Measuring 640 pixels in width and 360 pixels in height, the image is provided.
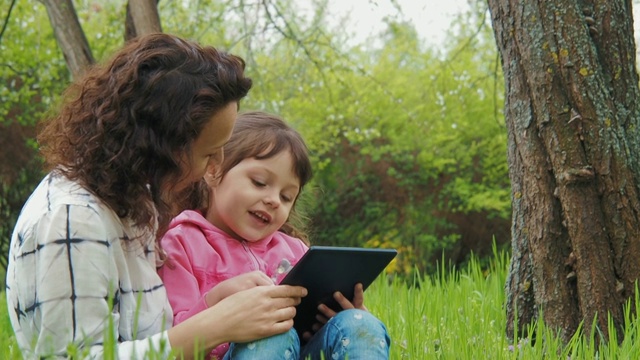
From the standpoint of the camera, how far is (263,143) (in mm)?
2479

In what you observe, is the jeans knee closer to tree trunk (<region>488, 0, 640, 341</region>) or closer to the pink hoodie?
the pink hoodie

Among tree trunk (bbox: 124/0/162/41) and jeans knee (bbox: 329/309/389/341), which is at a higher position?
tree trunk (bbox: 124/0/162/41)

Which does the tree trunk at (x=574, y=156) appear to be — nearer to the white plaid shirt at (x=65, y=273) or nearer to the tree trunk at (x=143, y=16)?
the white plaid shirt at (x=65, y=273)

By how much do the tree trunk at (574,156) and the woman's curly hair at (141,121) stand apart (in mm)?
1307

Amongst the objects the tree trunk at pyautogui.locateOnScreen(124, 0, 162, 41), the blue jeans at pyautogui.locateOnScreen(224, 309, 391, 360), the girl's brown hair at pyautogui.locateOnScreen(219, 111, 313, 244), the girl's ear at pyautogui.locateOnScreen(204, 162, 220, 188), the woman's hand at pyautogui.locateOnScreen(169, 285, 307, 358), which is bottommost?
the blue jeans at pyautogui.locateOnScreen(224, 309, 391, 360)

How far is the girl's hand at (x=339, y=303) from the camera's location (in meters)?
2.25

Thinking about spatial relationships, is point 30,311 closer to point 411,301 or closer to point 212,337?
point 212,337

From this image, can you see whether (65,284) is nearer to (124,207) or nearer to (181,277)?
(124,207)

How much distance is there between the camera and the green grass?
2545 mm

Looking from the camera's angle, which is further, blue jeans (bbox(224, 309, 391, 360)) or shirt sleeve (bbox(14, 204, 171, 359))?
blue jeans (bbox(224, 309, 391, 360))

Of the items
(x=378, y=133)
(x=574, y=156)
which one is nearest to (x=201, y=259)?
(x=574, y=156)

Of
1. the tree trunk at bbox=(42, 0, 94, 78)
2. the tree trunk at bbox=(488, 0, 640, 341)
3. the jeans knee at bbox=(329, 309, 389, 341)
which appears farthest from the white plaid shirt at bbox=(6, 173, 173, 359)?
the tree trunk at bbox=(42, 0, 94, 78)

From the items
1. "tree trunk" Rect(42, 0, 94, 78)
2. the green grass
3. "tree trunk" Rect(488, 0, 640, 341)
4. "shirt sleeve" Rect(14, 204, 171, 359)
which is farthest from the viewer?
"tree trunk" Rect(42, 0, 94, 78)

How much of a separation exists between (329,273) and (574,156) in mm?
1136
